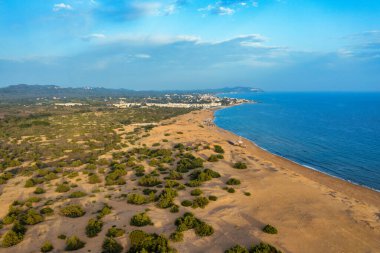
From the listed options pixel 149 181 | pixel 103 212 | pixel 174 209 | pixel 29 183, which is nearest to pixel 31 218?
pixel 103 212

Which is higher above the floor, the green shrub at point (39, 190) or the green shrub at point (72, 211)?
the green shrub at point (72, 211)

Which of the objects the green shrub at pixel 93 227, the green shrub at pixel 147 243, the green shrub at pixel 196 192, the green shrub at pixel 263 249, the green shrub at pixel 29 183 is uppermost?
the green shrub at pixel 147 243

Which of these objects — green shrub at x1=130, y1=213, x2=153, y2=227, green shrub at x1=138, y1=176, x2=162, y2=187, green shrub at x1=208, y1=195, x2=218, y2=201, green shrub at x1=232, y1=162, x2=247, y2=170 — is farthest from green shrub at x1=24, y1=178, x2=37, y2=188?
green shrub at x1=232, y1=162, x2=247, y2=170

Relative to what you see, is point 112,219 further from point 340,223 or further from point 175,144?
point 175,144

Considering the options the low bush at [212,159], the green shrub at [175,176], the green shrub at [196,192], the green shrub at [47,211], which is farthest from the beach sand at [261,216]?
the low bush at [212,159]

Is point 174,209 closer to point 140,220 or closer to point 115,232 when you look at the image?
point 140,220

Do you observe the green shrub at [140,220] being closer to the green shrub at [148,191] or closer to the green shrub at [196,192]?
the green shrub at [148,191]
